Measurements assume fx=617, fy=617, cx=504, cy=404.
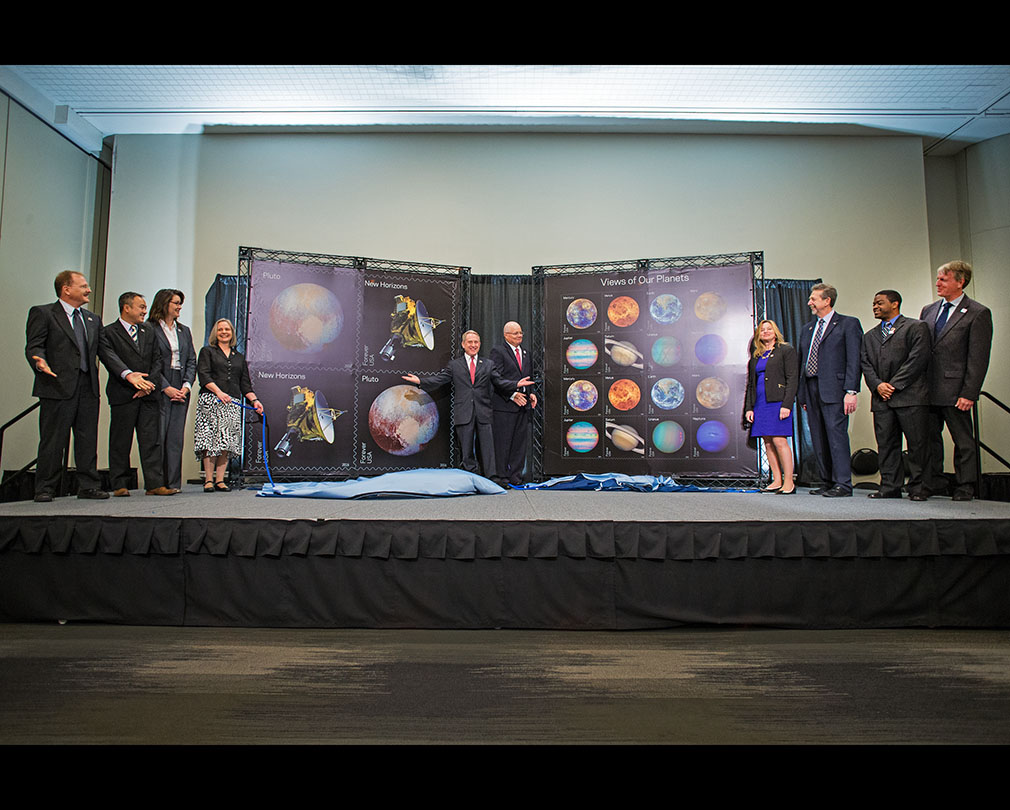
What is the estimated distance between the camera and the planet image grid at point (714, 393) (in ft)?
20.0

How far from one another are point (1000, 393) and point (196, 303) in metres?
9.64

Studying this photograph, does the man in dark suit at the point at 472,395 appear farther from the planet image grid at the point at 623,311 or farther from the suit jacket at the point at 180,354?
the suit jacket at the point at 180,354

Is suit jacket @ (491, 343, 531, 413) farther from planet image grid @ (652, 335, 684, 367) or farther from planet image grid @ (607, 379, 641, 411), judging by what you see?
planet image grid @ (652, 335, 684, 367)

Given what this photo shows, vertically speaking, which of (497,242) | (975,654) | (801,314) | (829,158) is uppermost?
(829,158)

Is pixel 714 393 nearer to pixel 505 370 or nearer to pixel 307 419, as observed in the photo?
pixel 505 370

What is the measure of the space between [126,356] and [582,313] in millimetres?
4080

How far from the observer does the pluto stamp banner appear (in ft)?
20.0

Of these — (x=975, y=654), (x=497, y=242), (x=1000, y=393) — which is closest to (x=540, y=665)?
(x=975, y=654)

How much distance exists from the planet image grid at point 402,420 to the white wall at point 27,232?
3.78m

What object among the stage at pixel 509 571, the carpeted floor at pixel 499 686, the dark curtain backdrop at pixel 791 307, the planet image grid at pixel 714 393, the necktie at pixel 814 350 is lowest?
the carpeted floor at pixel 499 686

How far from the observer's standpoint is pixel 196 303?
7.39 metres

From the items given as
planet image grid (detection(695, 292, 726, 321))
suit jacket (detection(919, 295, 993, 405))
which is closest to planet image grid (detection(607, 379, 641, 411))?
planet image grid (detection(695, 292, 726, 321))

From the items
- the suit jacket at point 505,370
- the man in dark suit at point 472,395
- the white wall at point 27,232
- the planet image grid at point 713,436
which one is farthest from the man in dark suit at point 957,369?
the white wall at point 27,232

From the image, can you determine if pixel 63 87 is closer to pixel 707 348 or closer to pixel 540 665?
pixel 707 348
